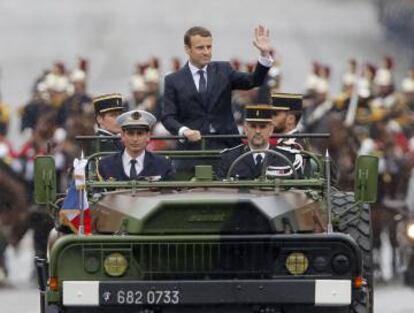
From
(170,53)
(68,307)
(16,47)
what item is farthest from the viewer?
(16,47)

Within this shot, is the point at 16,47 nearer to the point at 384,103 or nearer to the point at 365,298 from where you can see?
the point at 384,103

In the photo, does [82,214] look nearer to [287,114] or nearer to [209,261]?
[209,261]

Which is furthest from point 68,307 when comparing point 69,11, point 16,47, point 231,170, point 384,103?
point 69,11

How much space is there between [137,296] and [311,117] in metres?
21.2

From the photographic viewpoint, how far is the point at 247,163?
17.9m

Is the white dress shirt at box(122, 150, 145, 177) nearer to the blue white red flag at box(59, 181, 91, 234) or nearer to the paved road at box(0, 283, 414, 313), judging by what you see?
the blue white red flag at box(59, 181, 91, 234)

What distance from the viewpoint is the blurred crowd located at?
3081 cm

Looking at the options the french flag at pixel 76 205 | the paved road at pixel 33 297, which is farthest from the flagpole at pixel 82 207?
the paved road at pixel 33 297

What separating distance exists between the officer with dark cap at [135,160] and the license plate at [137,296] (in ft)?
6.32

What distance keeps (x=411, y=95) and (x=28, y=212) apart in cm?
1218

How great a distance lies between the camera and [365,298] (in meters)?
16.3

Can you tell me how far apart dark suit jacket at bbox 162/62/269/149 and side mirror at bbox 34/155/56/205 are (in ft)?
8.69

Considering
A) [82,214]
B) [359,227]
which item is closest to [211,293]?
[82,214]

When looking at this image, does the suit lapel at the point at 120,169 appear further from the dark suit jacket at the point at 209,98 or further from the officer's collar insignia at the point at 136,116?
the dark suit jacket at the point at 209,98
